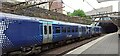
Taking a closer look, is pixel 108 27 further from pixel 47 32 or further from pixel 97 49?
pixel 47 32

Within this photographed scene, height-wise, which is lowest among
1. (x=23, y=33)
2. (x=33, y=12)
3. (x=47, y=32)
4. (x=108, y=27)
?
(x=108, y=27)

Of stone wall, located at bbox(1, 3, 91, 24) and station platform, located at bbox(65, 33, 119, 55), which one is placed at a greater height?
stone wall, located at bbox(1, 3, 91, 24)

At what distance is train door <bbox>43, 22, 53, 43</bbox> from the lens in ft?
54.4

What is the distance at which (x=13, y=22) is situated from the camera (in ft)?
37.9

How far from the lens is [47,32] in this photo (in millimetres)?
17141

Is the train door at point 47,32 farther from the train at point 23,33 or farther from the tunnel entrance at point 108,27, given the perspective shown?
the tunnel entrance at point 108,27

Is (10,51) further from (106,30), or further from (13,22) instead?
(106,30)

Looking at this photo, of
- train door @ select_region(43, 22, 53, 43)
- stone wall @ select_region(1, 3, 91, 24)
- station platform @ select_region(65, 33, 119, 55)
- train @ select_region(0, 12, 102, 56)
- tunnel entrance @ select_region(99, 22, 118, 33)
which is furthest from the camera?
tunnel entrance @ select_region(99, 22, 118, 33)

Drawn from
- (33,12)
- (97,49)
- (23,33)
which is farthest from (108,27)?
(23,33)

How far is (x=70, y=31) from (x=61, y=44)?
230 cm

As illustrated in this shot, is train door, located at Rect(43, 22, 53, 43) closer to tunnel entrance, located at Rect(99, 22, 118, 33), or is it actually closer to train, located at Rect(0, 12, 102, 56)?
train, located at Rect(0, 12, 102, 56)

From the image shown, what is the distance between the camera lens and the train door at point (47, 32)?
54.4 feet

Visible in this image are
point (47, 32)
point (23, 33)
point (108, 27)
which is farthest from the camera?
point (108, 27)

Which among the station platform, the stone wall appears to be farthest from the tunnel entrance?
the station platform
